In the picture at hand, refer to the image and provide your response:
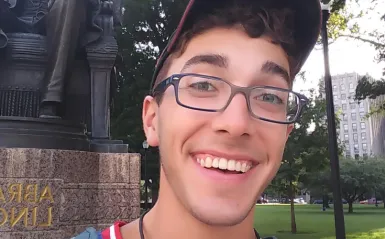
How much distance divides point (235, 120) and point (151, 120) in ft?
1.17

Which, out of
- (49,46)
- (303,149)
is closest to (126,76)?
(303,149)

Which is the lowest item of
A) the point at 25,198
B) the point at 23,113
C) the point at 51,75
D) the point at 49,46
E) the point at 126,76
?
the point at 25,198

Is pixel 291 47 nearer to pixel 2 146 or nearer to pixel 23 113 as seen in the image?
pixel 2 146

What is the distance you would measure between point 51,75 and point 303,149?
14.2 metres

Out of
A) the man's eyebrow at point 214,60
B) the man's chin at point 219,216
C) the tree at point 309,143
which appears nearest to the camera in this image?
the man's chin at point 219,216

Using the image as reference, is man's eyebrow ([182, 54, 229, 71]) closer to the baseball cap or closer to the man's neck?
the baseball cap

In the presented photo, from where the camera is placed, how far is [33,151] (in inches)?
175

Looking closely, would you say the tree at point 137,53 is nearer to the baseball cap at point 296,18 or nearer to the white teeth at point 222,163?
the baseball cap at point 296,18

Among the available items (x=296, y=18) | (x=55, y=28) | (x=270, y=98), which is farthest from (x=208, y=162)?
(x=55, y=28)

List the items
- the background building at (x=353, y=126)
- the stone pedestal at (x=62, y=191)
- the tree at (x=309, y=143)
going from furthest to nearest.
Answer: the background building at (x=353, y=126) < the tree at (x=309, y=143) < the stone pedestal at (x=62, y=191)

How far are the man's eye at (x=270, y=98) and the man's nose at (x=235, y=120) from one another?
0.08 meters

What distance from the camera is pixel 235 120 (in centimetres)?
115

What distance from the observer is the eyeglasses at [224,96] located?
1.20 m

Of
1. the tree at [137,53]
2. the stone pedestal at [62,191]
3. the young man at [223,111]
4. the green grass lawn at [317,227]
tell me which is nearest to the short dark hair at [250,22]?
the young man at [223,111]
